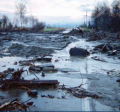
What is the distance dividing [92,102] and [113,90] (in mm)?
1465

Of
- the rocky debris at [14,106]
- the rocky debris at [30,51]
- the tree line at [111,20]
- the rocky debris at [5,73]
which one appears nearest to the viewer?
the rocky debris at [14,106]

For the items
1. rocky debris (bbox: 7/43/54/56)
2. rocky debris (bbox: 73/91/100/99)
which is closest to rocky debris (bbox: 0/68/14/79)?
rocky debris (bbox: 73/91/100/99)

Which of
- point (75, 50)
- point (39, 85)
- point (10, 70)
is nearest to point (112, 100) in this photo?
point (39, 85)

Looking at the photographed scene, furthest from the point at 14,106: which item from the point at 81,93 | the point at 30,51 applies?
the point at 30,51

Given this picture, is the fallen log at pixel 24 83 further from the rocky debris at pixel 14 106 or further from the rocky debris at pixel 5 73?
the rocky debris at pixel 14 106

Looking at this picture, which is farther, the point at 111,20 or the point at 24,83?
the point at 111,20

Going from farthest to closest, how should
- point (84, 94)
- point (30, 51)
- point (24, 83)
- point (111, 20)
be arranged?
point (111, 20), point (30, 51), point (24, 83), point (84, 94)

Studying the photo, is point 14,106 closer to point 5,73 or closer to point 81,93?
point 81,93

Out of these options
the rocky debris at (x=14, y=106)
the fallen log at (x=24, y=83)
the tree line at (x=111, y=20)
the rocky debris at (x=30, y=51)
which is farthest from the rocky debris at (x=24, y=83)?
the tree line at (x=111, y=20)

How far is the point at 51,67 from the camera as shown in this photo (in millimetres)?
9719

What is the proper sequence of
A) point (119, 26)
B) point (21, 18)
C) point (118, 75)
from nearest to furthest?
point (118, 75)
point (119, 26)
point (21, 18)

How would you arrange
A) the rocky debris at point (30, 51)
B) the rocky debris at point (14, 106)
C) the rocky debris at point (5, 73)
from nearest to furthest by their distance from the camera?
the rocky debris at point (14, 106) < the rocky debris at point (5, 73) < the rocky debris at point (30, 51)

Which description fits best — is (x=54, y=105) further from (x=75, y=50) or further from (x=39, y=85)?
(x=75, y=50)

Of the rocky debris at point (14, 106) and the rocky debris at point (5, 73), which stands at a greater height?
the rocky debris at point (5, 73)
